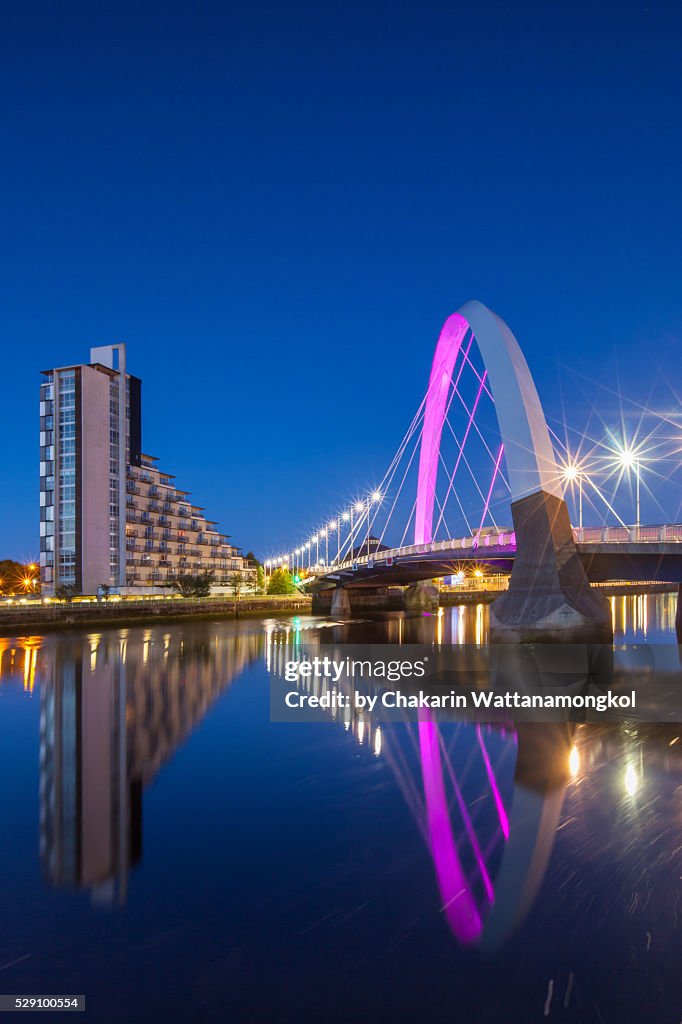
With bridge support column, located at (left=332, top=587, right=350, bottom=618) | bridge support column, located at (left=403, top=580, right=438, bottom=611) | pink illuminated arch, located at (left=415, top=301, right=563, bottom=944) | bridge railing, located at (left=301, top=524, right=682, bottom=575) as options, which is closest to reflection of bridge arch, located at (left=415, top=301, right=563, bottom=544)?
pink illuminated arch, located at (left=415, top=301, right=563, bottom=944)

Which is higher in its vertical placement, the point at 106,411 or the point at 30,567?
the point at 106,411

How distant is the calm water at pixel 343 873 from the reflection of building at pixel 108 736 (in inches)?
3.0

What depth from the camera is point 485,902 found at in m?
7.92

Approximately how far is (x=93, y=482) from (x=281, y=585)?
1106 inches

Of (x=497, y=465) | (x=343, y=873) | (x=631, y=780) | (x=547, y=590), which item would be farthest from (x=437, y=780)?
(x=497, y=465)

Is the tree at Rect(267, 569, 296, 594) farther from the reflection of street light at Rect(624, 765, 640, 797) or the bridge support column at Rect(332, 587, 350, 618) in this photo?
the reflection of street light at Rect(624, 765, 640, 797)

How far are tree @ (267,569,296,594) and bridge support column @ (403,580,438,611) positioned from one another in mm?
17383

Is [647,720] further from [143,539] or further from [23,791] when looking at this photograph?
[143,539]

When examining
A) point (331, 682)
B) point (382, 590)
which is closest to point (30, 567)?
point (382, 590)

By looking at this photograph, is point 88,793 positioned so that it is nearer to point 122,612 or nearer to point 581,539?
point 581,539

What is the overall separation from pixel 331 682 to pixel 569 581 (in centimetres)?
1210

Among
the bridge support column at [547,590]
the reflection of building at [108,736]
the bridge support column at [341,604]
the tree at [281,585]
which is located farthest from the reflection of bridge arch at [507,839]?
the tree at [281,585]

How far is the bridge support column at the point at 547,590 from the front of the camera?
29.5 m

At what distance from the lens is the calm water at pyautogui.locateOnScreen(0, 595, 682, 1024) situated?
6.19m
